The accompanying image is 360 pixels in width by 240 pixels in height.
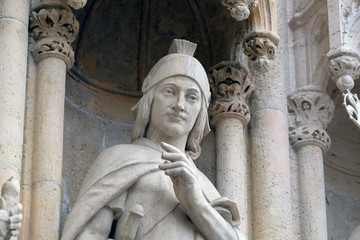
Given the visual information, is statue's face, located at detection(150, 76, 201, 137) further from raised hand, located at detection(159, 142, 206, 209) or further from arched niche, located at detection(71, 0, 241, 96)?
arched niche, located at detection(71, 0, 241, 96)

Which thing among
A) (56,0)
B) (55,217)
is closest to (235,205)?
(55,217)

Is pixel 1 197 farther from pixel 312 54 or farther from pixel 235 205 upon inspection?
pixel 312 54

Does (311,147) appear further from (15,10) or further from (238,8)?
(15,10)

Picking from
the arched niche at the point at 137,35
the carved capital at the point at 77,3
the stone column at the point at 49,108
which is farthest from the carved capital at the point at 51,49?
the arched niche at the point at 137,35

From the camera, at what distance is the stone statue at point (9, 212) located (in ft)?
32.3

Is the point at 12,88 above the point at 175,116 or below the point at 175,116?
above

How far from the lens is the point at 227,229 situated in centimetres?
1027

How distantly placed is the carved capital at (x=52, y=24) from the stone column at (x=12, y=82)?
0.08 m

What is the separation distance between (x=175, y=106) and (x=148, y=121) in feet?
0.82

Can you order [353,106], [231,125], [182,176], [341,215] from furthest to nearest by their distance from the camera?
1. [341,215]
2. [231,125]
3. [353,106]
4. [182,176]

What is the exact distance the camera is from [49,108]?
1094 centimetres

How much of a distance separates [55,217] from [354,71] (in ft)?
7.51

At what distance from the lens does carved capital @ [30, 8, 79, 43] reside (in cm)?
1116

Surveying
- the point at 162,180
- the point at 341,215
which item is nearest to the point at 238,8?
the point at 162,180
